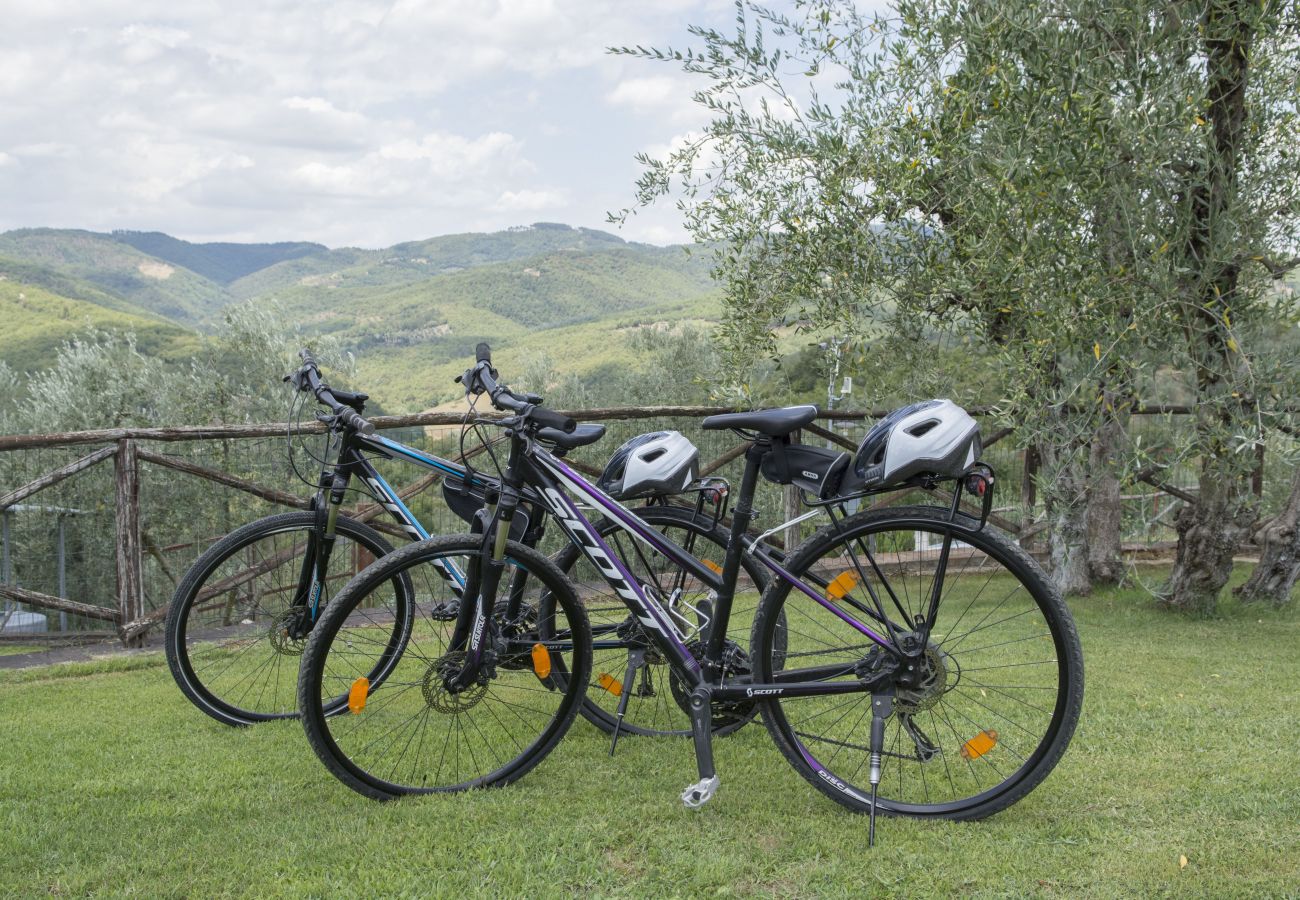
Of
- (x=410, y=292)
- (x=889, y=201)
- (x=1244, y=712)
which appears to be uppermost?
(x=410, y=292)

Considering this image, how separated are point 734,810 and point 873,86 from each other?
5.40m

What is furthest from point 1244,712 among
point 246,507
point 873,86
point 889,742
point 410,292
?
point 410,292

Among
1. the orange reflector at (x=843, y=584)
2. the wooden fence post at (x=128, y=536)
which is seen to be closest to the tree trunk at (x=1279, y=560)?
the orange reflector at (x=843, y=584)

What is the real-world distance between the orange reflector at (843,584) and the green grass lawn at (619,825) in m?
0.70

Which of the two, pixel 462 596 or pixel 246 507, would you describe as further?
pixel 246 507

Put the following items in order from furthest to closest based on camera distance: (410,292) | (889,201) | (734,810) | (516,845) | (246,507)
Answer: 1. (410,292)
2. (246,507)
3. (889,201)
4. (734,810)
5. (516,845)

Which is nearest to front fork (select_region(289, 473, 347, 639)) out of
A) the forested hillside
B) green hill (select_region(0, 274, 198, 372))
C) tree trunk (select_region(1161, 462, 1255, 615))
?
tree trunk (select_region(1161, 462, 1255, 615))

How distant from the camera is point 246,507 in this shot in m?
8.19

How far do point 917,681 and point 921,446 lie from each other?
751 millimetres

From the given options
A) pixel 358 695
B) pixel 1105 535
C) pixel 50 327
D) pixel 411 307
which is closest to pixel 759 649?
pixel 358 695

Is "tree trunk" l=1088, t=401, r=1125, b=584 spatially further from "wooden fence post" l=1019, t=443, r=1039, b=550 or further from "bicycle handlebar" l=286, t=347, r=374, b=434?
"bicycle handlebar" l=286, t=347, r=374, b=434

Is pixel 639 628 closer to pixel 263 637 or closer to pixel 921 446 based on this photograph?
pixel 921 446

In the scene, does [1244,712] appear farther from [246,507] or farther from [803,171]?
[246,507]

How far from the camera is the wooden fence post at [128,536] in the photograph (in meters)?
6.29
